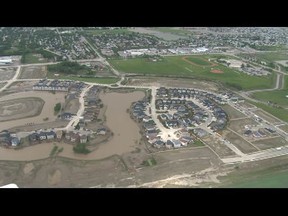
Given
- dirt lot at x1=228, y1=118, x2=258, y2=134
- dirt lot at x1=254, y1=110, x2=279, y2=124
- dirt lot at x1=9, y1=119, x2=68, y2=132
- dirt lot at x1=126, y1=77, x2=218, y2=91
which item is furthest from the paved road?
dirt lot at x1=254, y1=110, x2=279, y2=124

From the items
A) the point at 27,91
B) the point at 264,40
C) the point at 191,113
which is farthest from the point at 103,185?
the point at 264,40

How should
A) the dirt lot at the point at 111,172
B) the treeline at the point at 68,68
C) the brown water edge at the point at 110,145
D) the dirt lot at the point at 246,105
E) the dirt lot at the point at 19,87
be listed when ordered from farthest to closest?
the treeline at the point at 68,68, the dirt lot at the point at 19,87, the dirt lot at the point at 246,105, the brown water edge at the point at 110,145, the dirt lot at the point at 111,172

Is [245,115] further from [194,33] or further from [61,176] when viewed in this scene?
[194,33]

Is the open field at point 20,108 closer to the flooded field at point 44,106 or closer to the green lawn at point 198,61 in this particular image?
the flooded field at point 44,106

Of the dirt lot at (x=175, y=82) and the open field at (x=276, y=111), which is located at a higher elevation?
the dirt lot at (x=175, y=82)

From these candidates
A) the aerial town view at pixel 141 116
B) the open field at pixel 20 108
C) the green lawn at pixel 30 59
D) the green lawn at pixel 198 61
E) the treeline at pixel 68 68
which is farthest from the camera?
the green lawn at pixel 198 61

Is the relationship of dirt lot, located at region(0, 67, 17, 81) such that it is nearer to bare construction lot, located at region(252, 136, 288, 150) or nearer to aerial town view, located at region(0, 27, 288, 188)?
aerial town view, located at region(0, 27, 288, 188)

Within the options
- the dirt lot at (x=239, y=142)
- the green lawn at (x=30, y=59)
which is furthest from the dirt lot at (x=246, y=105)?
the green lawn at (x=30, y=59)
